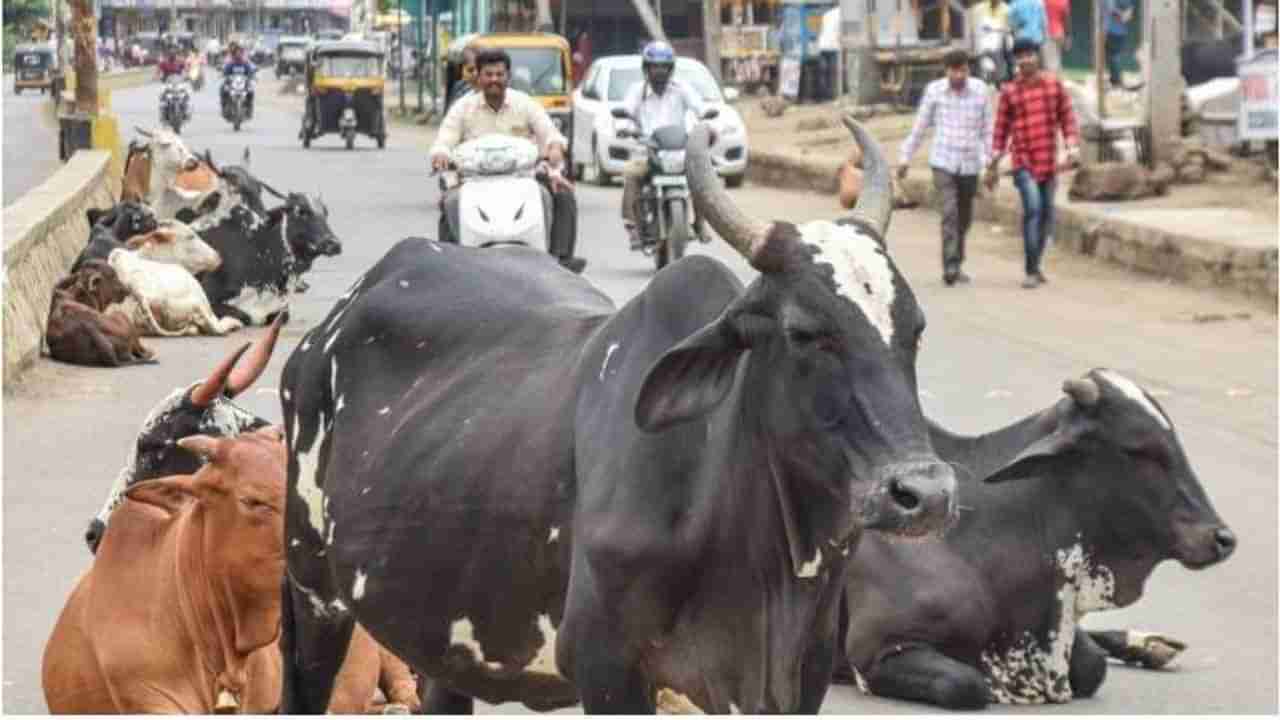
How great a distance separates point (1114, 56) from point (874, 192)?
3290 cm

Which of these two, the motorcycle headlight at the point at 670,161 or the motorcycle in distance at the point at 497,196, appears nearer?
the motorcycle in distance at the point at 497,196

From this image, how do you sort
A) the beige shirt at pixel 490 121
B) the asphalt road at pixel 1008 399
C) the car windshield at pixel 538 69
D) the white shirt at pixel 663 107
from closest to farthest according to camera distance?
the asphalt road at pixel 1008 399 → the beige shirt at pixel 490 121 → the white shirt at pixel 663 107 → the car windshield at pixel 538 69

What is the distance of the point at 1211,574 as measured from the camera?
10.2m

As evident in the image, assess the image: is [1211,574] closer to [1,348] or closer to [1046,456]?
[1046,456]

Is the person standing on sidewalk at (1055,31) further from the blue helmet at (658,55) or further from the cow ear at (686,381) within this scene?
the cow ear at (686,381)

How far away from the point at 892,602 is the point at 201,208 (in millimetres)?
12139

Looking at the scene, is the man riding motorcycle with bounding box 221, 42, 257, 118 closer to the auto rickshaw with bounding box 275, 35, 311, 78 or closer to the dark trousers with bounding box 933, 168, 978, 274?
the dark trousers with bounding box 933, 168, 978, 274

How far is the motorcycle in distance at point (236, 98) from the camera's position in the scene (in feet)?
177

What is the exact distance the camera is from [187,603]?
6.83m

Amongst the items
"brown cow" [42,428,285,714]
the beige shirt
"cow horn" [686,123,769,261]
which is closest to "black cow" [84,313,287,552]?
"brown cow" [42,428,285,714]

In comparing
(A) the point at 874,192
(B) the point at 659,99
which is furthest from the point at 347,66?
(A) the point at 874,192

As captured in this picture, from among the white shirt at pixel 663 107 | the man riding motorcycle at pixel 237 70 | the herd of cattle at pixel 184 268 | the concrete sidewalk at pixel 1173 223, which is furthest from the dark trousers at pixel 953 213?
the man riding motorcycle at pixel 237 70

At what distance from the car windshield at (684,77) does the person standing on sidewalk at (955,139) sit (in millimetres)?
14003

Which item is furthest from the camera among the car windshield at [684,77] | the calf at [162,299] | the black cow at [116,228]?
the car windshield at [684,77]
